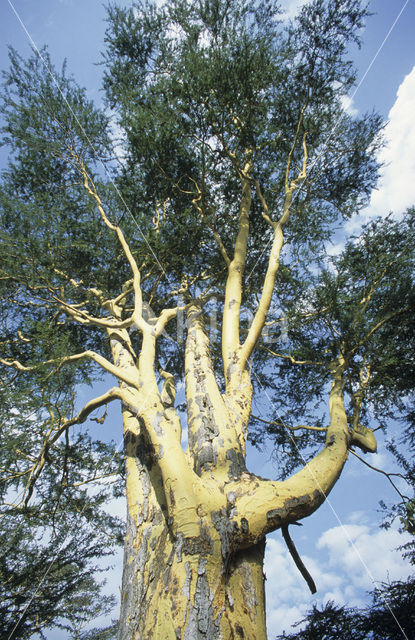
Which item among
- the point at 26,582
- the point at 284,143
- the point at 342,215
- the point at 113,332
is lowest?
the point at 26,582

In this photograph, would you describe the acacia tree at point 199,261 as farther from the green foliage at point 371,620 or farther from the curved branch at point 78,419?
the green foliage at point 371,620

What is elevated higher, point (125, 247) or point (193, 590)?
point (125, 247)

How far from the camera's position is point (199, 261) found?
659 centimetres

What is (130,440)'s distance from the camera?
3213mm

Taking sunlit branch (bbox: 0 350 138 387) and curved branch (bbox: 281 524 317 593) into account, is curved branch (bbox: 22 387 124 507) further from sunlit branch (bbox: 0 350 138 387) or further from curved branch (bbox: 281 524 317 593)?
curved branch (bbox: 281 524 317 593)

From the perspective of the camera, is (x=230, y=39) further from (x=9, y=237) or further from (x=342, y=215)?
(x=9, y=237)

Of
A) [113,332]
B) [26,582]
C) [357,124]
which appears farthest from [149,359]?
[357,124]

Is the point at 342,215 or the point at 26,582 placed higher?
the point at 342,215

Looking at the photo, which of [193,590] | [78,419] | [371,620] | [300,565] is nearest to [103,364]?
[78,419]

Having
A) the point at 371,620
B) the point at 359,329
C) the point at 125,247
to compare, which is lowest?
the point at 371,620

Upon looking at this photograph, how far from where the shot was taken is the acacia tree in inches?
105

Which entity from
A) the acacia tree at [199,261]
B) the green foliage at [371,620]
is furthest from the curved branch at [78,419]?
the green foliage at [371,620]

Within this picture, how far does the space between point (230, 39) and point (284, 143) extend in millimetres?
2066

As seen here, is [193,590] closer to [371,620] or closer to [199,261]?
[371,620]
